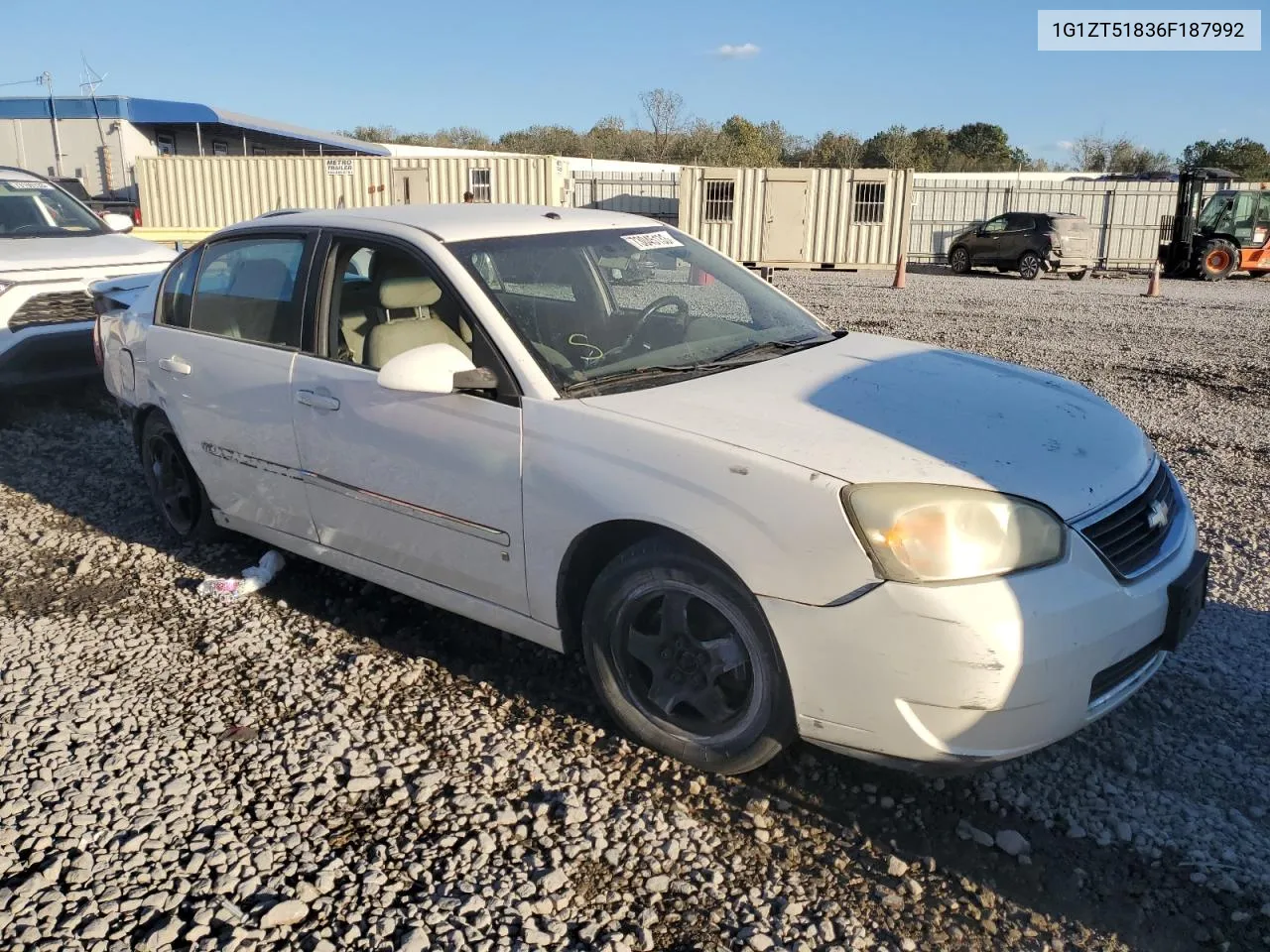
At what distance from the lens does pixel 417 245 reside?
12.3ft

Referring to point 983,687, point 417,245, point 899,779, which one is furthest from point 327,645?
point 983,687

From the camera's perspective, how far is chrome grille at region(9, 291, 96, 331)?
295 inches

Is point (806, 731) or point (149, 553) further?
point (149, 553)

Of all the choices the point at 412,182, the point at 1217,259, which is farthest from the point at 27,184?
the point at 1217,259

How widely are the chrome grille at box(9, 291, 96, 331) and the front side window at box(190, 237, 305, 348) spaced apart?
3.42 meters

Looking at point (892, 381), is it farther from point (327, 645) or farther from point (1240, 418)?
point (1240, 418)

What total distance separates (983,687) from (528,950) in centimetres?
127

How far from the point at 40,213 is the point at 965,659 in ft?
29.4

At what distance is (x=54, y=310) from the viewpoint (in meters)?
7.66

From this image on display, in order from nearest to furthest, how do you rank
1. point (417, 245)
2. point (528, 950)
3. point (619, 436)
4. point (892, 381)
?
point (528, 950) < point (619, 436) < point (892, 381) < point (417, 245)

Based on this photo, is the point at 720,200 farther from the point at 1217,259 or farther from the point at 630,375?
the point at 630,375

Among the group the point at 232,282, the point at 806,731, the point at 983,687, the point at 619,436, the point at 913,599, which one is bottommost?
the point at 806,731

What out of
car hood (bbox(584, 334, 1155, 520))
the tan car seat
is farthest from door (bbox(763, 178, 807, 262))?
the tan car seat

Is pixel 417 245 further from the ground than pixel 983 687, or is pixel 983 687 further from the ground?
pixel 417 245
